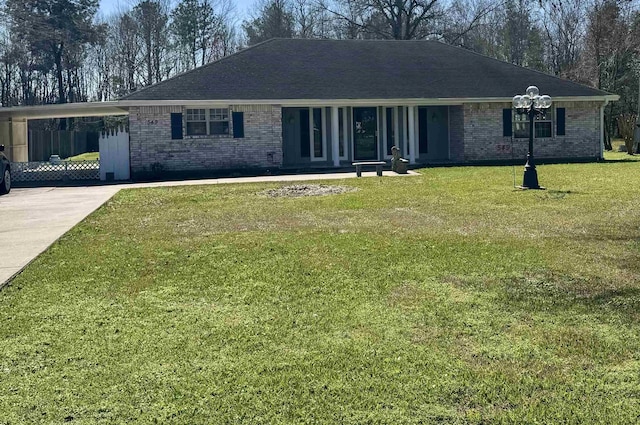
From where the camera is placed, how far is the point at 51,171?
74.6ft

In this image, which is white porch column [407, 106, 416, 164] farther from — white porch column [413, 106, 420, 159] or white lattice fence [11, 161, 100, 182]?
white lattice fence [11, 161, 100, 182]

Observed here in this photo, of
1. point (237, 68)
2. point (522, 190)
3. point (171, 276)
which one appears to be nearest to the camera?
point (171, 276)

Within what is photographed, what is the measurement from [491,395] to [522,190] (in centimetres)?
1167

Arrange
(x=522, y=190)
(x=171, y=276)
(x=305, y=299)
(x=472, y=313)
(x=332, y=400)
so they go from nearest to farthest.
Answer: (x=332, y=400) → (x=472, y=313) → (x=305, y=299) → (x=171, y=276) → (x=522, y=190)

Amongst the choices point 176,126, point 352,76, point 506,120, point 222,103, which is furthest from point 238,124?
point 506,120

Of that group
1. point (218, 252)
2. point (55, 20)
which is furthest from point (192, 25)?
point (218, 252)

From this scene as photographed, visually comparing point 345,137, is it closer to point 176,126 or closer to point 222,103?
point 222,103

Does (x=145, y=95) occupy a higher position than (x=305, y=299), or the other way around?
(x=145, y=95)

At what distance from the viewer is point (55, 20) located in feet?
145

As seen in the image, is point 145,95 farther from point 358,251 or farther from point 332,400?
point 332,400

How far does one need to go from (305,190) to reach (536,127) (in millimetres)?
13166

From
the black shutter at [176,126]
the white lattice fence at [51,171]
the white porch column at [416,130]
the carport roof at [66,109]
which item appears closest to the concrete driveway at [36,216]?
the white lattice fence at [51,171]

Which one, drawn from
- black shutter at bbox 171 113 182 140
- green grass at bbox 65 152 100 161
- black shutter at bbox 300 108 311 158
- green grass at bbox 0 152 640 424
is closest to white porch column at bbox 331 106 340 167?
black shutter at bbox 300 108 311 158

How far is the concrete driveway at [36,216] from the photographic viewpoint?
810 cm
